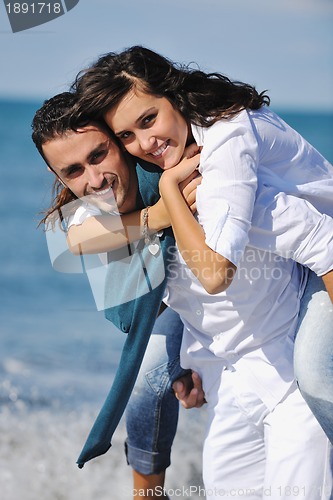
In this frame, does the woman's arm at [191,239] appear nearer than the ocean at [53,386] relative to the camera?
Yes

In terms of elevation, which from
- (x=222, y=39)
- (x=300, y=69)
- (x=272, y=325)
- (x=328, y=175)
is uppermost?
(x=328, y=175)

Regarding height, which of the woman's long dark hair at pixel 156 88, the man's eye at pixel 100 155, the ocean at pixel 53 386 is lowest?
the ocean at pixel 53 386

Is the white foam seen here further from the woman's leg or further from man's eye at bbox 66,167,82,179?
man's eye at bbox 66,167,82,179

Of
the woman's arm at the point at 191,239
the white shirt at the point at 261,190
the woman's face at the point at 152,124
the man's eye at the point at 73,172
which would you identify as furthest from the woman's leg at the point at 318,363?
the man's eye at the point at 73,172

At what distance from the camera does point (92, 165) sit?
8.85 ft

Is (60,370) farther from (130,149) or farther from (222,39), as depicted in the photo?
(222,39)

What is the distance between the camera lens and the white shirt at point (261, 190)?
7.84 feet

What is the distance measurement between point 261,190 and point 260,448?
101 centimetres

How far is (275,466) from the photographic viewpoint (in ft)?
8.97

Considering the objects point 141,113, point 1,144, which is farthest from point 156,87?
point 1,144

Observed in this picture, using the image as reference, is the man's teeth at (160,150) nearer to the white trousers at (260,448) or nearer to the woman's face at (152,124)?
the woman's face at (152,124)

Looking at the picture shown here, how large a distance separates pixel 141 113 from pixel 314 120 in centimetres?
2834

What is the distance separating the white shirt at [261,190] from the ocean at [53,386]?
103cm

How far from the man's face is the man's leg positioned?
717mm
